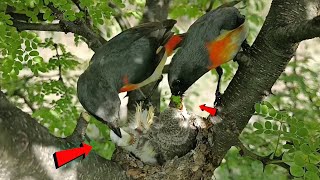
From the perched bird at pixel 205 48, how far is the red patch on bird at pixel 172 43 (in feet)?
0.78

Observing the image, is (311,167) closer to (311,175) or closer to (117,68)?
(311,175)

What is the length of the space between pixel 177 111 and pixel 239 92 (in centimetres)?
32

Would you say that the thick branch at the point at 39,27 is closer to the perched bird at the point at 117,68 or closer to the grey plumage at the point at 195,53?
the perched bird at the point at 117,68

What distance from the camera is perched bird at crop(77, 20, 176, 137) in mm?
2186

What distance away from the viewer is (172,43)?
2.74 metres

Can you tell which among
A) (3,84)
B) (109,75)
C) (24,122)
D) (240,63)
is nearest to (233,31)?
(240,63)

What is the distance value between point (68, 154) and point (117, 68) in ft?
2.48

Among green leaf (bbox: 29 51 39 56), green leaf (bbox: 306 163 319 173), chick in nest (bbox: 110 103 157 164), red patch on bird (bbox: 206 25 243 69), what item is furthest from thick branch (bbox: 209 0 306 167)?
green leaf (bbox: 29 51 39 56)

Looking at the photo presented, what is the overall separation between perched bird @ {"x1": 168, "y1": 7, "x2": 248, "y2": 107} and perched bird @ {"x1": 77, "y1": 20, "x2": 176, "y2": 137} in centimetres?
19

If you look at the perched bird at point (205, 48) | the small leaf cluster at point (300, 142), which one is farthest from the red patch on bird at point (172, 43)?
the small leaf cluster at point (300, 142)

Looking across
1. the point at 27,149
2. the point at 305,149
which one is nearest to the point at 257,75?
the point at 305,149

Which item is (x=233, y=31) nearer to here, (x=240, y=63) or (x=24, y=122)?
(x=240, y=63)

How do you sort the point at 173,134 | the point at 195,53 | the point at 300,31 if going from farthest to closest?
the point at 195,53 → the point at 173,134 → the point at 300,31

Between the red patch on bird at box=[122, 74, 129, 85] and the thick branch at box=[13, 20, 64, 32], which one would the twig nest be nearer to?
the red patch on bird at box=[122, 74, 129, 85]
